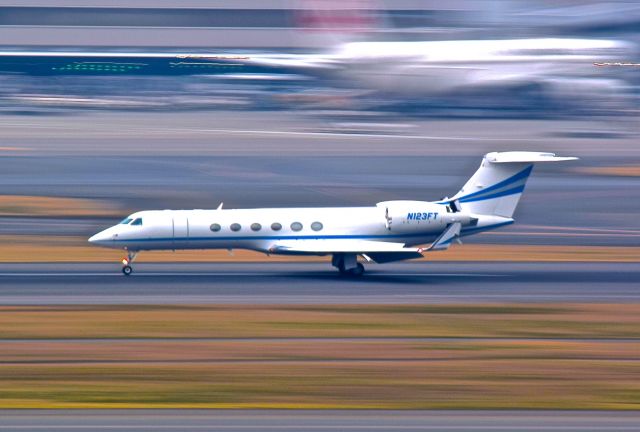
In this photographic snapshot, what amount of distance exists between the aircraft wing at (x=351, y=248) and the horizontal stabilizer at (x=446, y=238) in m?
0.57

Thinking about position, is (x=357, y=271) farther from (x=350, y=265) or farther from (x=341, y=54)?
(x=341, y=54)

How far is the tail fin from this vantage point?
115 ft

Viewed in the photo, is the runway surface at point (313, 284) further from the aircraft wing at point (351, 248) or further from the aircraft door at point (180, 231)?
the aircraft door at point (180, 231)

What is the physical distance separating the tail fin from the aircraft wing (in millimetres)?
2611

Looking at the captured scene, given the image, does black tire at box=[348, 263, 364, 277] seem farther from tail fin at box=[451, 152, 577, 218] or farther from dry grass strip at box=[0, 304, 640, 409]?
dry grass strip at box=[0, 304, 640, 409]

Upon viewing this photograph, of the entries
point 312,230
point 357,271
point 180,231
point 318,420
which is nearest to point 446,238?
point 357,271

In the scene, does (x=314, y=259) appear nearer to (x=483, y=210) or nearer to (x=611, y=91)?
(x=483, y=210)

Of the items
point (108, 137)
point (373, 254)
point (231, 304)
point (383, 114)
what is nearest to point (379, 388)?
point (231, 304)

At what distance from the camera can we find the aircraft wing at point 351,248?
33469 millimetres

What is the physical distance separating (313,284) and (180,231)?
4.71 meters

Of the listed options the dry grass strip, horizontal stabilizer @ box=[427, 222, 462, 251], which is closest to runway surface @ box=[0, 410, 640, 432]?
the dry grass strip

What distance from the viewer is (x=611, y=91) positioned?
95.7m

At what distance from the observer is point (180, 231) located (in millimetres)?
34156

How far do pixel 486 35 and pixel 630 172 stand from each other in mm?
40173
